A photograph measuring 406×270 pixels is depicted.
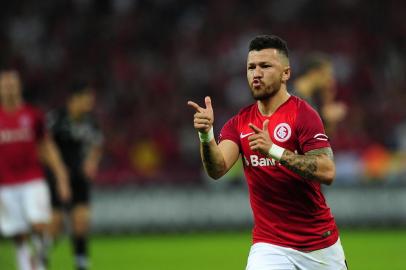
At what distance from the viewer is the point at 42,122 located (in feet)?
35.1

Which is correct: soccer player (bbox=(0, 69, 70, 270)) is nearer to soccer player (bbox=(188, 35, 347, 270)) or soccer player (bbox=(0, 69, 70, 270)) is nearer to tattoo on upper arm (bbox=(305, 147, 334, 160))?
soccer player (bbox=(188, 35, 347, 270))

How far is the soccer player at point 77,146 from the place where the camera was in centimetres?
1190

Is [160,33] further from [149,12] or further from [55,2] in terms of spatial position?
[55,2]

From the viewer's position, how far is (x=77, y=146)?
40.3 feet

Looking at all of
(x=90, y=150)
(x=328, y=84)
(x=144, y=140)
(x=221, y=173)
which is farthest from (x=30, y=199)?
(x=144, y=140)

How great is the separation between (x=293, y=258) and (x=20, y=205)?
5351mm

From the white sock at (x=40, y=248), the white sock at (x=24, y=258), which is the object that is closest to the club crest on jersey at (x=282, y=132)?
the white sock at (x=24, y=258)

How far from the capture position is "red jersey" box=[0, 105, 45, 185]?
10.5m

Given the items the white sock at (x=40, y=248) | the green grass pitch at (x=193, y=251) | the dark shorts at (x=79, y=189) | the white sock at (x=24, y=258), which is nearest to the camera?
the white sock at (x=24, y=258)

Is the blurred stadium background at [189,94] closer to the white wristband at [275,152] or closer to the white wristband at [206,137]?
the white wristband at [206,137]

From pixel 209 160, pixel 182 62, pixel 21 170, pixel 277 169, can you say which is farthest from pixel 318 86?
pixel 182 62

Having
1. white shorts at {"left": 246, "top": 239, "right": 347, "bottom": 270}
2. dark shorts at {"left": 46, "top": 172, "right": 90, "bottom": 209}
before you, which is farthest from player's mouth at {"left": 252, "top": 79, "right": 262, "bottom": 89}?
dark shorts at {"left": 46, "top": 172, "right": 90, "bottom": 209}

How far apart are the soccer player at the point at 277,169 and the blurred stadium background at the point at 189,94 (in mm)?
7574

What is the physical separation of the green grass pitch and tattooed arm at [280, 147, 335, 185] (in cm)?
641
